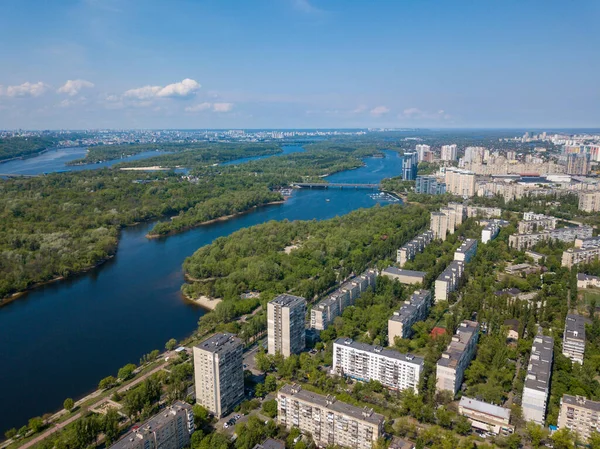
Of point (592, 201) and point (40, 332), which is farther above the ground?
point (592, 201)

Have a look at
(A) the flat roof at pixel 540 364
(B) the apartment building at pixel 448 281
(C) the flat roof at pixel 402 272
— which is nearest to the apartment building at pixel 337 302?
(C) the flat roof at pixel 402 272

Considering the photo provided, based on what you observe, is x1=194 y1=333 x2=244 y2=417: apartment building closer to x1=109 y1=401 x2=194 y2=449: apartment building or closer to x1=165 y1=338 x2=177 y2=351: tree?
x1=109 y1=401 x2=194 y2=449: apartment building

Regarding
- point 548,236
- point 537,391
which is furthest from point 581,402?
point 548,236

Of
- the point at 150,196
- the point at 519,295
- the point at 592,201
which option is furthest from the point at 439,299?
the point at 150,196

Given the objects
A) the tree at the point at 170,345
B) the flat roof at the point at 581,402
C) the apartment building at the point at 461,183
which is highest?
the apartment building at the point at 461,183

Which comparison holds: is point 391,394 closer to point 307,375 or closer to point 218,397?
point 307,375

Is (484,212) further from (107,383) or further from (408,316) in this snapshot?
(107,383)

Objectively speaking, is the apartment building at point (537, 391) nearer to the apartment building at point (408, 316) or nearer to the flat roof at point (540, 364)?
the flat roof at point (540, 364)
